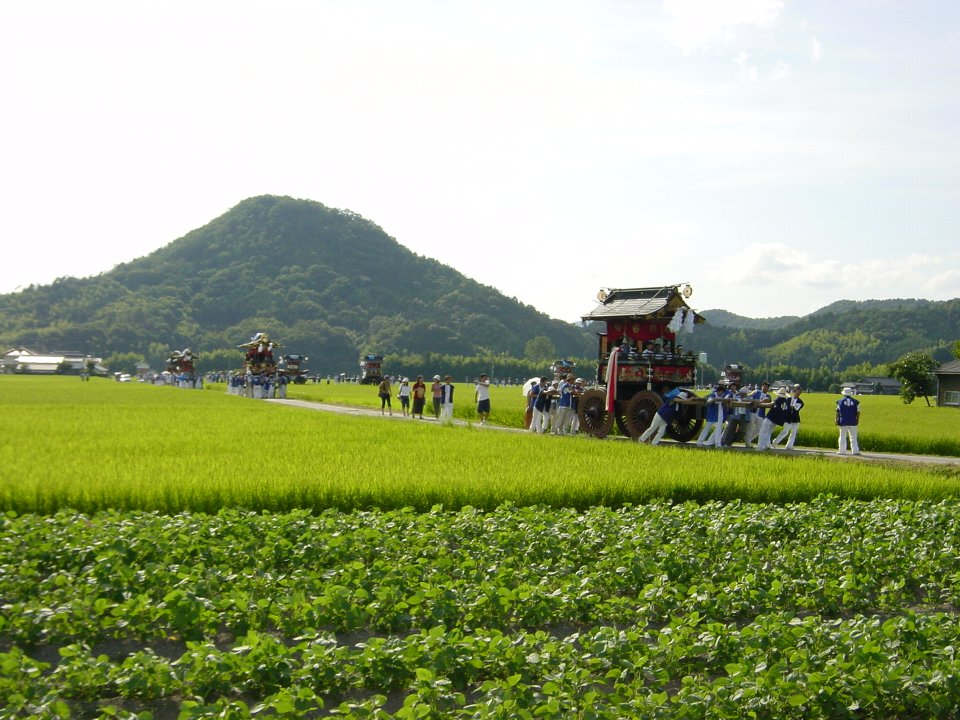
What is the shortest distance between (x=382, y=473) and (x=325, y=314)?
445 ft

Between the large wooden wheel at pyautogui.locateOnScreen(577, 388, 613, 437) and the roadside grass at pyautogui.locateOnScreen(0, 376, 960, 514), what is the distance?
1.79 metres

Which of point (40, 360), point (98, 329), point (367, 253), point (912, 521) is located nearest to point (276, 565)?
point (912, 521)

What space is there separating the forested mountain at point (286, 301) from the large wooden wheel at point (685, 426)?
344ft

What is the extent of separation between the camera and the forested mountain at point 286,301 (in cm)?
12875

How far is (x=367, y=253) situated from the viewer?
170 meters

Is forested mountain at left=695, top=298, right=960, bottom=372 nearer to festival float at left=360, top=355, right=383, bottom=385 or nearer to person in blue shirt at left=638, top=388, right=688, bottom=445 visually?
festival float at left=360, top=355, right=383, bottom=385

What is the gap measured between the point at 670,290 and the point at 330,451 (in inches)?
359

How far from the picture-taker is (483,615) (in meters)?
6.57

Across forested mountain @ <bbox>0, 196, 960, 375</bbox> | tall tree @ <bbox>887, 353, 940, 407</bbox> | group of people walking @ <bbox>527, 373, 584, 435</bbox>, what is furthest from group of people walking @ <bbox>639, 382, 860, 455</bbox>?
forested mountain @ <bbox>0, 196, 960, 375</bbox>

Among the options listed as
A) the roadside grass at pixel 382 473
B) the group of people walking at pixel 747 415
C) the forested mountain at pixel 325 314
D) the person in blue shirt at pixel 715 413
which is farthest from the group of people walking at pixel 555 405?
the forested mountain at pixel 325 314

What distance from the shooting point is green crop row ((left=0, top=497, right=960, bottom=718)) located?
4.95 m

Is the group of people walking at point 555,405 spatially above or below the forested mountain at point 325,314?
below

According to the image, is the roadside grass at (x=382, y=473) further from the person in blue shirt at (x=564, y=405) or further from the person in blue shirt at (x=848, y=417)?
the person in blue shirt at (x=564, y=405)

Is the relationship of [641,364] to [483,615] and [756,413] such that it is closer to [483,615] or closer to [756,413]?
[756,413]
